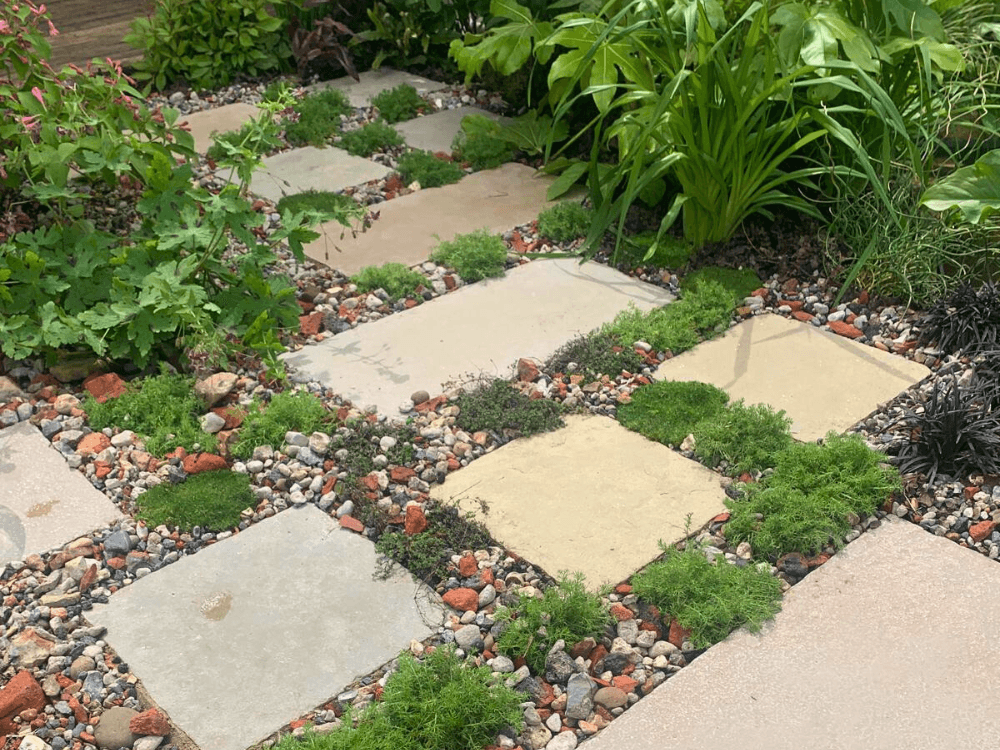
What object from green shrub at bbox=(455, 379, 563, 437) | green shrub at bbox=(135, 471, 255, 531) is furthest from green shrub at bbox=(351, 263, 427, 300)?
green shrub at bbox=(135, 471, 255, 531)

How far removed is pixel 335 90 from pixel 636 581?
3.77 m

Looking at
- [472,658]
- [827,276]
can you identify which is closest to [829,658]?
[472,658]

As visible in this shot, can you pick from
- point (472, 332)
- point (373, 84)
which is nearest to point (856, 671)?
point (472, 332)

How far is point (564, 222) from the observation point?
407 centimetres

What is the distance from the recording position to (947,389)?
2971 millimetres

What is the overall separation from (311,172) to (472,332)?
158cm

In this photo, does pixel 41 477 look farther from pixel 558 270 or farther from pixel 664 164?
pixel 664 164

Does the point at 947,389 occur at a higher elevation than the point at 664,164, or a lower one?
lower

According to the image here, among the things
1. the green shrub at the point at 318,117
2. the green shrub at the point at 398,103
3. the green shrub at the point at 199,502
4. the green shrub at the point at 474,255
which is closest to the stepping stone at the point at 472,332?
the green shrub at the point at 474,255

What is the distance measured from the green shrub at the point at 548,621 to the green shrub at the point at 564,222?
6.28 feet

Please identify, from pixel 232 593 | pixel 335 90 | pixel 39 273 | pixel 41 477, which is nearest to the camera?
pixel 232 593

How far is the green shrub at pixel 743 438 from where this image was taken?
9.18 feet

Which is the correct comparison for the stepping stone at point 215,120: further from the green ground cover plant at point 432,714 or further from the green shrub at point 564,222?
the green ground cover plant at point 432,714

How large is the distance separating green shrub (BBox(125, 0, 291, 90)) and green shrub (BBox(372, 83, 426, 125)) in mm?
831
